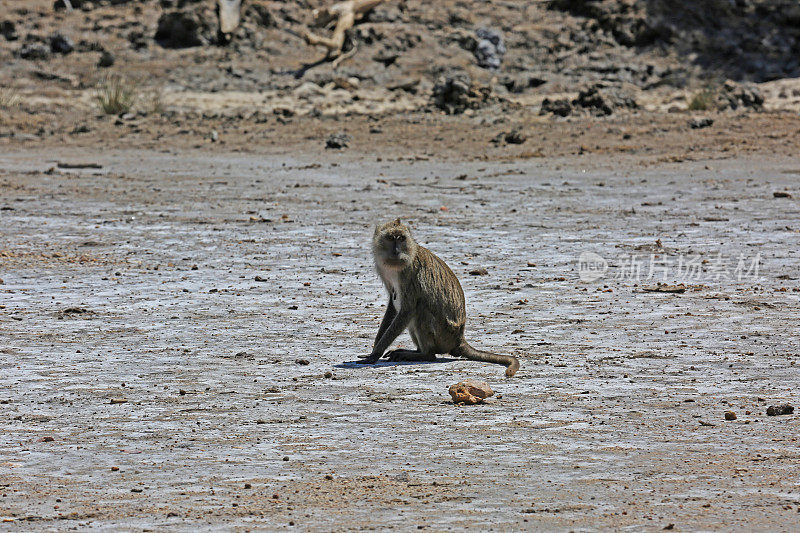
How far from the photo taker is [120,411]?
661 centimetres

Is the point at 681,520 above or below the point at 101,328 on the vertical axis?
above

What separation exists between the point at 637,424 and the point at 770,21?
24.4 meters

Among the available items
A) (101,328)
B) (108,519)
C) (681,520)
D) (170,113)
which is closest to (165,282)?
(101,328)

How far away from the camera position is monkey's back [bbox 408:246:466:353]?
25.3 feet

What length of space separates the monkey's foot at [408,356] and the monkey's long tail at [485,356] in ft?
0.53

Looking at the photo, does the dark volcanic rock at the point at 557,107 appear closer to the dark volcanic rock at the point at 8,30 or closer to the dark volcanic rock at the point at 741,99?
the dark volcanic rock at the point at 741,99

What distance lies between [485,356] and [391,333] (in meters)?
0.64

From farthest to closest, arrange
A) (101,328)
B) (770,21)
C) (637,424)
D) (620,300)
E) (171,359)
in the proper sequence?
(770,21)
(620,300)
(101,328)
(171,359)
(637,424)

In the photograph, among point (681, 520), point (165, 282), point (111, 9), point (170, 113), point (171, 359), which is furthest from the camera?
point (111, 9)

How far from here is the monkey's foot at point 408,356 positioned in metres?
7.88

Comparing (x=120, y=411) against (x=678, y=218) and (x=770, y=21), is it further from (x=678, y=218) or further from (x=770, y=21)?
(x=770, y=21)

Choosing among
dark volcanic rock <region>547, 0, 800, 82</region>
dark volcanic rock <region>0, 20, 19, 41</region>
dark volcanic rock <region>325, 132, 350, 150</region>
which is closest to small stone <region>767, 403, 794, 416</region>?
dark volcanic rock <region>325, 132, 350, 150</region>

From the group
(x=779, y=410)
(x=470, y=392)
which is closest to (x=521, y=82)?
(x=470, y=392)

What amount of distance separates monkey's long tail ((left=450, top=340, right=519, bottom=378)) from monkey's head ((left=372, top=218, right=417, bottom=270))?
68cm
